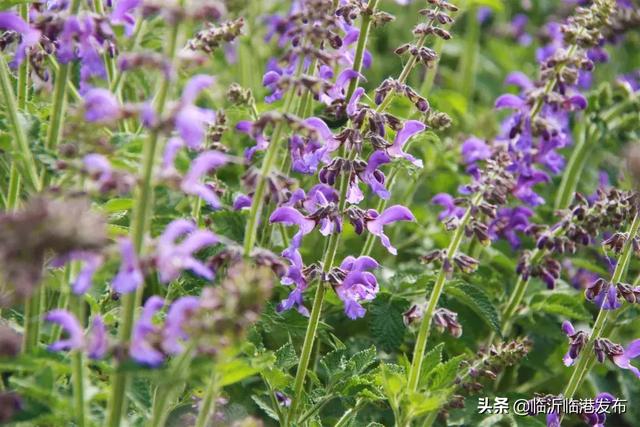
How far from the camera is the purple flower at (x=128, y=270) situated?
7.30 ft

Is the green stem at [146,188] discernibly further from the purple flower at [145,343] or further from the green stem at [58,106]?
the green stem at [58,106]

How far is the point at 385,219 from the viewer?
3480mm

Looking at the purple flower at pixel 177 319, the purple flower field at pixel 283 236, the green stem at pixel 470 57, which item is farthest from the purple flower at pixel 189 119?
the green stem at pixel 470 57

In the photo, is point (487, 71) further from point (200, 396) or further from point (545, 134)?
point (200, 396)

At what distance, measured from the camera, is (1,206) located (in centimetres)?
379

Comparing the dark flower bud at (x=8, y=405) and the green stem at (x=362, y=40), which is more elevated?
the green stem at (x=362, y=40)

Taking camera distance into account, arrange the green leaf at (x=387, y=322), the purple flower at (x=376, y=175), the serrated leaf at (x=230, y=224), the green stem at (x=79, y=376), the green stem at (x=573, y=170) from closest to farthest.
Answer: the green stem at (x=79, y=376) → the purple flower at (x=376, y=175) → the green leaf at (x=387, y=322) → the serrated leaf at (x=230, y=224) → the green stem at (x=573, y=170)

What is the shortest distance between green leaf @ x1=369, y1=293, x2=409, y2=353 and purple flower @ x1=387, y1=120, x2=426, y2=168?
2.08ft

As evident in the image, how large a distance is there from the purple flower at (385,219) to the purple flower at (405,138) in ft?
0.62

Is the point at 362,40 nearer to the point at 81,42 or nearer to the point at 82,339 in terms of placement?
the point at 81,42

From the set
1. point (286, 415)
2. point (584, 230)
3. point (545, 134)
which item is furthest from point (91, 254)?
point (545, 134)

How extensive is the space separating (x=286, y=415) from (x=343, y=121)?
1.08 metres

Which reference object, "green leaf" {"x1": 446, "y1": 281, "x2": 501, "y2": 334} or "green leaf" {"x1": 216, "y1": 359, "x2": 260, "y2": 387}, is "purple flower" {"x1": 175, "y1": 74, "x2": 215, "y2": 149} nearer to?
"green leaf" {"x1": 216, "y1": 359, "x2": 260, "y2": 387}

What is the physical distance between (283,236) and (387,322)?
69cm
